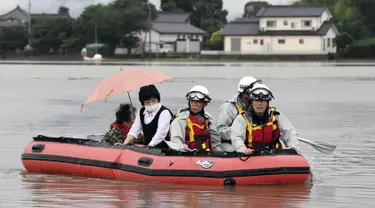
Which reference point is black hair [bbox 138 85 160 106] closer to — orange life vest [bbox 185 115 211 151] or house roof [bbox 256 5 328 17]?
orange life vest [bbox 185 115 211 151]

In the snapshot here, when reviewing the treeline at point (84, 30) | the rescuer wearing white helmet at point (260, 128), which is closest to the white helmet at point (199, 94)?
the rescuer wearing white helmet at point (260, 128)

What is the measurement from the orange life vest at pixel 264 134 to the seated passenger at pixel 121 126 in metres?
2.15

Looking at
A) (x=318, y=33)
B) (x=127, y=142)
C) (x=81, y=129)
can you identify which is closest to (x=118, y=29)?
(x=318, y=33)

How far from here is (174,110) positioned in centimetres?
2520

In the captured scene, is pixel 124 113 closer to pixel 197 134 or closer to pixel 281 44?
pixel 197 134

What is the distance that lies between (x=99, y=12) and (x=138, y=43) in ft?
18.2

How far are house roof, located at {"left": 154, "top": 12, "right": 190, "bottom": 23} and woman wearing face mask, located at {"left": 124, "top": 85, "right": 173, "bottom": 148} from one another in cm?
8630

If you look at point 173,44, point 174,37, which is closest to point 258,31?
point 173,44

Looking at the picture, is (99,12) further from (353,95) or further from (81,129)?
(81,129)

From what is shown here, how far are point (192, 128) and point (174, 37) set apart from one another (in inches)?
3356

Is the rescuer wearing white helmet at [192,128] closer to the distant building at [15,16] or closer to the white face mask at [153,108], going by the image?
the white face mask at [153,108]

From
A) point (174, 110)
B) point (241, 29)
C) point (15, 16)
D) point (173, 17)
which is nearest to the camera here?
point (174, 110)

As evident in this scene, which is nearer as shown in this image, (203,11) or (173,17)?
(173,17)

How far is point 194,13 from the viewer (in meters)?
112
